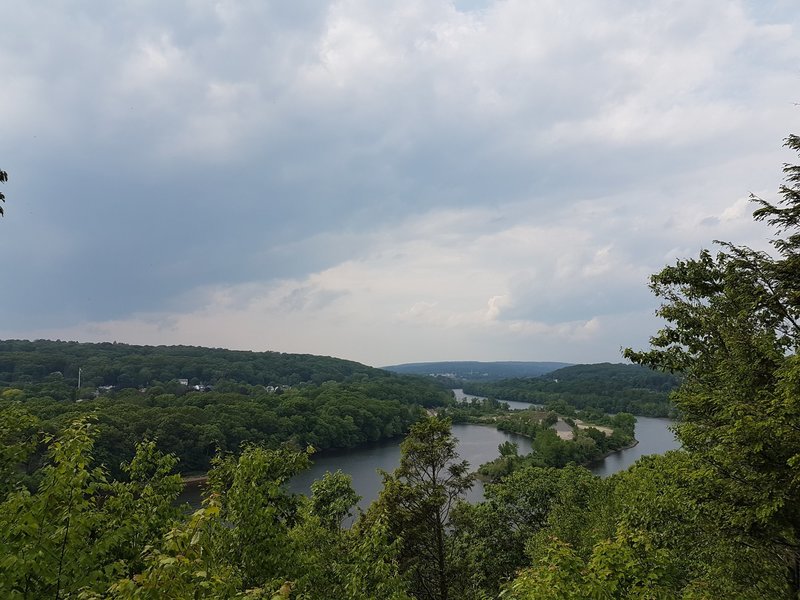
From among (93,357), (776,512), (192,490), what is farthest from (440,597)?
(93,357)

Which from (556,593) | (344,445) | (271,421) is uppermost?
(556,593)

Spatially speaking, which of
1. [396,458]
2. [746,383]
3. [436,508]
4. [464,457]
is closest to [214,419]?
[396,458]

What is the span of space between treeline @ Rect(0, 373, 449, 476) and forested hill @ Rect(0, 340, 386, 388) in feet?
73.6

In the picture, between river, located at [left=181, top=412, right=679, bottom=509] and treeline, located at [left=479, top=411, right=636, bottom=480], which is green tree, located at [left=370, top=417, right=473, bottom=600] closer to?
river, located at [left=181, top=412, right=679, bottom=509]

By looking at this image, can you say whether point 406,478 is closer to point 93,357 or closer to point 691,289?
point 691,289

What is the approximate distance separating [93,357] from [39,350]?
47.2 feet

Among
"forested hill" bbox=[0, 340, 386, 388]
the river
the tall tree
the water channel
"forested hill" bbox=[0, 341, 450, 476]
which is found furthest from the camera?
"forested hill" bbox=[0, 340, 386, 388]

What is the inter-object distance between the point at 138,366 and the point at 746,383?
143378 millimetres

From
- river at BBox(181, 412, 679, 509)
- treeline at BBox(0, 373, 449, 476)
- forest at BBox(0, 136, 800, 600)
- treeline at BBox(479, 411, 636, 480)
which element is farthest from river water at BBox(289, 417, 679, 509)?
forest at BBox(0, 136, 800, 600)

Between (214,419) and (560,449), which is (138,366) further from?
(560,449)

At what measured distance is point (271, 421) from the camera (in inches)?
2854

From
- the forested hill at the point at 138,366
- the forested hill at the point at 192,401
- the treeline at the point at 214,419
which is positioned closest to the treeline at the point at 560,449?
the forested hill at the point at 192,401

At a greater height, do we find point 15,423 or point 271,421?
point 15,423

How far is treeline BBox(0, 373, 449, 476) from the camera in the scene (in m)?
51.8
